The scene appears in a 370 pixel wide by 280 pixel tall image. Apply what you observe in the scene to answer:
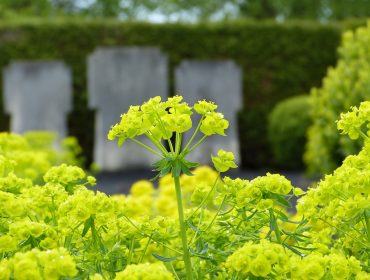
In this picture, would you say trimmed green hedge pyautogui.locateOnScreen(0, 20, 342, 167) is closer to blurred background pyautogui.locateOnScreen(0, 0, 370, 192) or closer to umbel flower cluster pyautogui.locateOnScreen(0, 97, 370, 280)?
blurred background pyautogui.locateOnScreen(0, 0, 370, 192)

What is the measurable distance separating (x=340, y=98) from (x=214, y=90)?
464 cm

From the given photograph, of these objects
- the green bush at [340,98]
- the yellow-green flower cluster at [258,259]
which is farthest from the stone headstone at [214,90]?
the yellow-green flower cluster at [258,259]

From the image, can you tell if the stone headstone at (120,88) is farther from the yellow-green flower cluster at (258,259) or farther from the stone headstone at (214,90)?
the yellow-green flower cluster at (258,259)

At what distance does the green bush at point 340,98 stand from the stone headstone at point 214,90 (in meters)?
3.94

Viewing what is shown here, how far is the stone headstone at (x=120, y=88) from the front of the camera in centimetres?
1042

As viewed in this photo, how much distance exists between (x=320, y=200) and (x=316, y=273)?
36 cm

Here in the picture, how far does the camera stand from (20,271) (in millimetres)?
1414

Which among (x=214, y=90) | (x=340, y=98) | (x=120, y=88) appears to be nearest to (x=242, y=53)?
(x=214, y=90)

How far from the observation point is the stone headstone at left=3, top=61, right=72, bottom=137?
10695mm

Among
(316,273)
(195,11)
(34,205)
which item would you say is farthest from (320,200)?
(195,11)

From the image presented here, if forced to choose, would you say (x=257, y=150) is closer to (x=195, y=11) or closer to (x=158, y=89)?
(x=158, y=89)

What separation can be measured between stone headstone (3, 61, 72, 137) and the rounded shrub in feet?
10.3

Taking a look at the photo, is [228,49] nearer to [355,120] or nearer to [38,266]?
[355,120]

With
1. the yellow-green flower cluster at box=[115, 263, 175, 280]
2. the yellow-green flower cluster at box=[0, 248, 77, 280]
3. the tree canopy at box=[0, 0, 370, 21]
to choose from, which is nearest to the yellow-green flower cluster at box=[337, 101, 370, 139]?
the yellow-green flower cluster at box=[115, 263, 175, 280]
